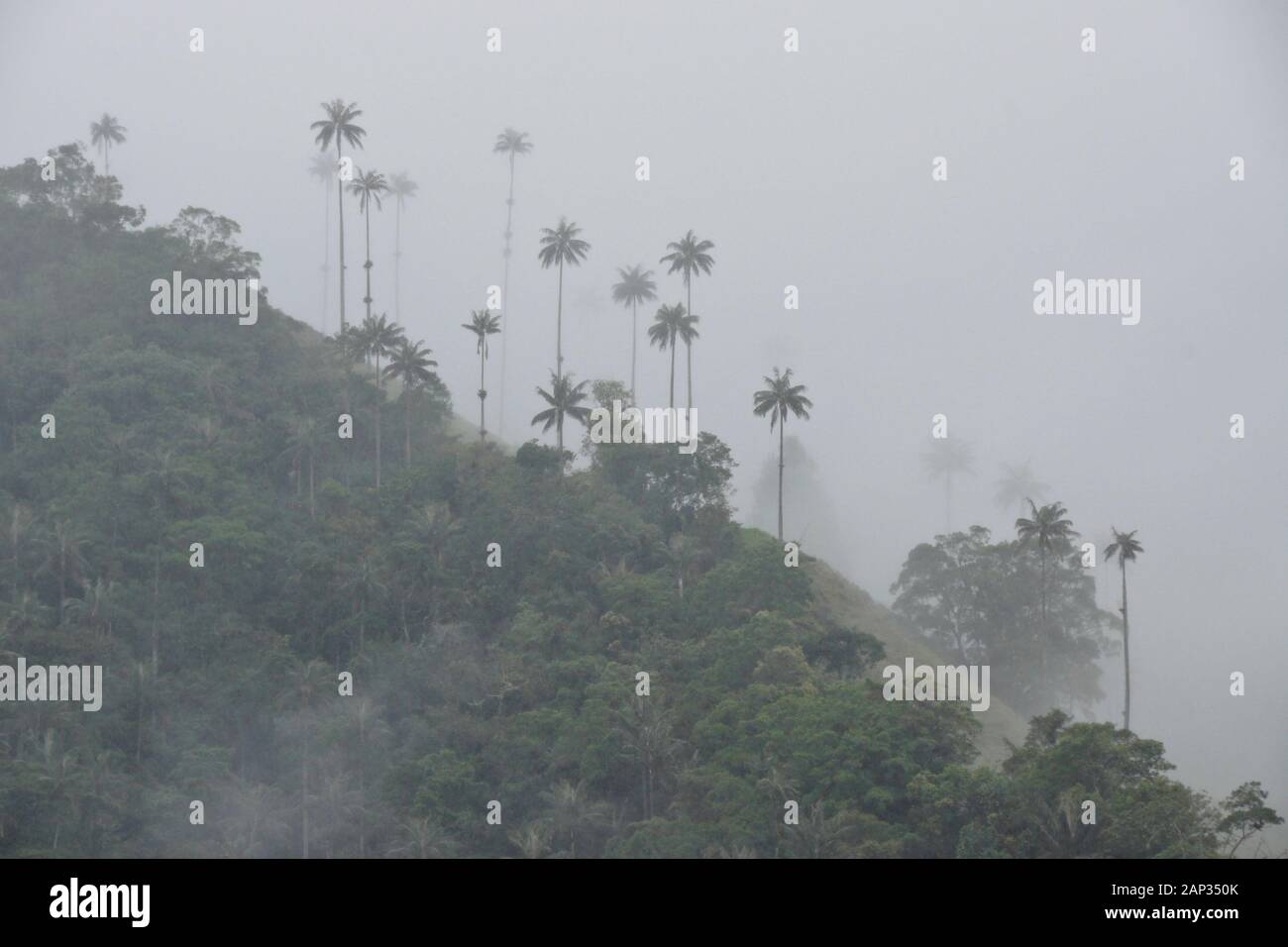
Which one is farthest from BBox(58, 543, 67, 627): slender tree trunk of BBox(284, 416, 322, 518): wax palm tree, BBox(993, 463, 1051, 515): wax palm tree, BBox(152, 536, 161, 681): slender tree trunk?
BBox(993, 463, 1051, 515): wax palm tree

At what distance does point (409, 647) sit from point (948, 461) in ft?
312

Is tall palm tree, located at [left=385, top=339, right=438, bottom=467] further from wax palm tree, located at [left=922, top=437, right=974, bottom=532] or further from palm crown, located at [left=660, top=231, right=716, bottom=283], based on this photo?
wax palm tree, located at [left=922, top=437, right=974, bottom=532]

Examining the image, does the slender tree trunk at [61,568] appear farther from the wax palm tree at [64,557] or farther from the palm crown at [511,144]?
the palm crown at [511,144]

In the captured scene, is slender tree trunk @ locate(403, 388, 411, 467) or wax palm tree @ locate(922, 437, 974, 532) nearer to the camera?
slender tree trunk @ locate(403, 388, 411, 467)

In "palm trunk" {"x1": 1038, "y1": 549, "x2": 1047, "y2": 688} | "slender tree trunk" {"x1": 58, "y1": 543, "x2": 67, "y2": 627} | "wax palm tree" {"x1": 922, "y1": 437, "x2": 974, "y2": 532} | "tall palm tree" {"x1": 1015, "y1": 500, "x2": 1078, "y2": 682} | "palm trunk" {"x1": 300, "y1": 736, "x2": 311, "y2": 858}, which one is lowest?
"palm trunk" {"x1": 300, "y1": 736, "x2": 311, "y2": 858}

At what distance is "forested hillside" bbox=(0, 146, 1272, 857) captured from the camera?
53.1 metres

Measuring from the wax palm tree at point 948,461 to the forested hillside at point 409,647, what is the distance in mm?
66635

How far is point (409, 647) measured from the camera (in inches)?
2808

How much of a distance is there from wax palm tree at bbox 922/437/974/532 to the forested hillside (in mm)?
66635

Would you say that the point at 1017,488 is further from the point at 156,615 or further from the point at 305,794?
the point at 305,794

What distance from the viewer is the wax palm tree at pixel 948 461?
153 meters

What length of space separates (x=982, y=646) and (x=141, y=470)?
53354 millimetres

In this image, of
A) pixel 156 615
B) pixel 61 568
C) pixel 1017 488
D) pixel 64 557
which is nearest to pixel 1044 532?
pixel 156 615
